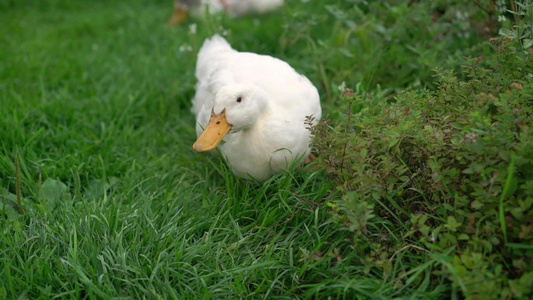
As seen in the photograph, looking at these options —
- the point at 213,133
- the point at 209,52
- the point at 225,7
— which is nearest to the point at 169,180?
the point at 213,133

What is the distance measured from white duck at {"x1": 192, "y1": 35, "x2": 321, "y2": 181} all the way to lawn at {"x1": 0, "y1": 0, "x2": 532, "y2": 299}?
0.11 meters

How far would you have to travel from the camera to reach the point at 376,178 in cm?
191

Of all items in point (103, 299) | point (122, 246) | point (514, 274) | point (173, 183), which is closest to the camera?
point (514, 274)

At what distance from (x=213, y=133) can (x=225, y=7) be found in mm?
3121

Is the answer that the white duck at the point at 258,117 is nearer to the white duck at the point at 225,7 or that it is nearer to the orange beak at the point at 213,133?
the orange beak at the point at 213,133

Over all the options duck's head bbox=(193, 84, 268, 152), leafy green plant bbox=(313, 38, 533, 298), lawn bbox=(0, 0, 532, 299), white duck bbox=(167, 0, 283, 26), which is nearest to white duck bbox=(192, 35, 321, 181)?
duck's head bbox=(193, 84, 268, 152)

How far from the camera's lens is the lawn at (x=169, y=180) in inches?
75.4

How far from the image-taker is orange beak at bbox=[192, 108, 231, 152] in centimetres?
224

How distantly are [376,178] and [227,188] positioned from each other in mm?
760

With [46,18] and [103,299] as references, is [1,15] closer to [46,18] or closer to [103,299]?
[46,18]

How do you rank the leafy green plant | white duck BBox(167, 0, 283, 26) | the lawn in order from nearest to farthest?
the leafy green plant < the lawn < white duck BBox(167, 0, 283, 26)

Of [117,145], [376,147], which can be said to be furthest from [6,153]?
[376,147]

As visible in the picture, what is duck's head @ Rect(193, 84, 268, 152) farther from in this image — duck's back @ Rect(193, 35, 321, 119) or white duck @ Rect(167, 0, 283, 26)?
white duck @ Rect(167, 0, 283, 26)

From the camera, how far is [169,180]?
2.67m
